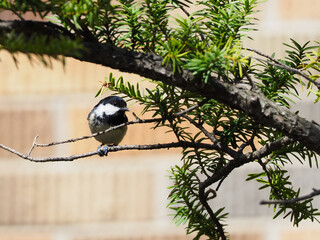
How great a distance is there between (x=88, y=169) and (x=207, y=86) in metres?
0.71

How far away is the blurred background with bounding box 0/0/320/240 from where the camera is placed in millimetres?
1006

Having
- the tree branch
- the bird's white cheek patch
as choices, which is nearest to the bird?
the bird's white cheek patch

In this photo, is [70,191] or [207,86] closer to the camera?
[207,86]

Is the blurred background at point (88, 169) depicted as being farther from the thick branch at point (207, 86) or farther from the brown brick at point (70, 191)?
the thick branch at point (207, 86)

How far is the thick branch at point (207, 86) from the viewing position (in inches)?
12.8

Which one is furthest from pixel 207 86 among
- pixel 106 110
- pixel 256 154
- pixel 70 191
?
pixel 70 191

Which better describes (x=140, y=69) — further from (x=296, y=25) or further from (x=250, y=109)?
(x=296, y=25)

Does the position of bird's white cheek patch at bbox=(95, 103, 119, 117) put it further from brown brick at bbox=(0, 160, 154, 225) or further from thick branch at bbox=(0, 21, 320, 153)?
thick branch at bbox=(0, 21, 320, 153)

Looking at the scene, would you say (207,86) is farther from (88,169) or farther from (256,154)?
(88,169)

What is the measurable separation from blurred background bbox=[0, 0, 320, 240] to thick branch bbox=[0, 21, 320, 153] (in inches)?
25.3

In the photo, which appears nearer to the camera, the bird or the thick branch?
the thick branch

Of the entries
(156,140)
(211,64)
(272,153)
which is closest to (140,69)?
(211,64)

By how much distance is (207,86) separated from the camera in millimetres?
340

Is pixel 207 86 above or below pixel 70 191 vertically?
above
